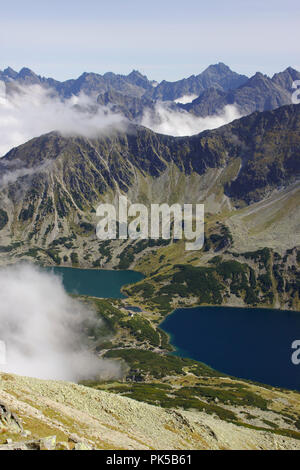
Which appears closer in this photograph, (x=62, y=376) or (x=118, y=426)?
(x=118, y=426)
